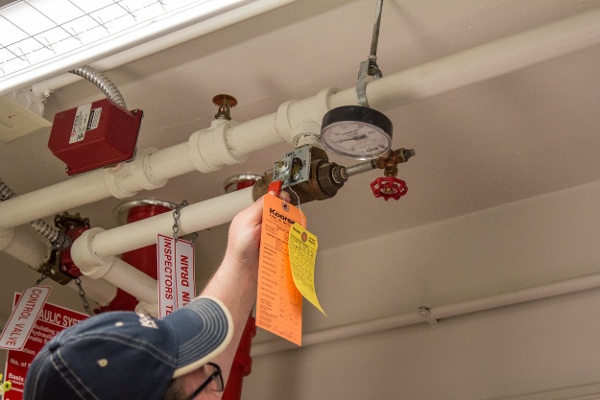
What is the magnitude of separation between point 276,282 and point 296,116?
762 millimetres

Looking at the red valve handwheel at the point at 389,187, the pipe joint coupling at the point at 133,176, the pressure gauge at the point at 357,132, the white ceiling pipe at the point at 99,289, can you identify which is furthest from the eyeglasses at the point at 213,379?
the white ceiling pipe at the point at 99,289

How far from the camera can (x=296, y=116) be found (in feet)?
6.84

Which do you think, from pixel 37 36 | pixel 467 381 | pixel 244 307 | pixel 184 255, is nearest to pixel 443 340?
pixel 467 381

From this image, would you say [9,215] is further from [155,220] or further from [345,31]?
[345,31]

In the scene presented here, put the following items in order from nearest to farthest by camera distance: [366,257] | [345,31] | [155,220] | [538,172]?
[345,31] < [155,220] < [538,172] < [366,257]

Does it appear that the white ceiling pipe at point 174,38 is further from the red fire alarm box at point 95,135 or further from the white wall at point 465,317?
the white wall at point 465,317

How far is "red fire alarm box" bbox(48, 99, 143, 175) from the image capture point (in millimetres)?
2150

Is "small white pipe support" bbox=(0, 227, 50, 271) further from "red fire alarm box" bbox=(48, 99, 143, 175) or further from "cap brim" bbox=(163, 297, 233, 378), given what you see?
"cap brim" bbox=(163, 297, 233, 378)

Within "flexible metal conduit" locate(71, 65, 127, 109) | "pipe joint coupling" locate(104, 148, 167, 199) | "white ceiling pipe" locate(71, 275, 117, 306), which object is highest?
"flexible metal conduit" locate(71, 65, 127, 109)

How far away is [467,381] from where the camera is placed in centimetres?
250

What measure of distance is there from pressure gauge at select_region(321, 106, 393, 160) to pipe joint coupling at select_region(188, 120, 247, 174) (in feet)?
1.62

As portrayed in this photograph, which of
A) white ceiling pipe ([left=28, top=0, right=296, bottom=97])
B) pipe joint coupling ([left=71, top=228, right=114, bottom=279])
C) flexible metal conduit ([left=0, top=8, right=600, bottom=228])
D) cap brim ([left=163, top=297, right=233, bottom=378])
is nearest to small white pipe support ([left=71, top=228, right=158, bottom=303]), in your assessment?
pipe joint coupling ([left=71, top=228, right=114, bottom=279])

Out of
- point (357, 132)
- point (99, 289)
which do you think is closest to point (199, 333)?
point (357, 132)

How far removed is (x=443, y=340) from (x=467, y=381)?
0.16m
